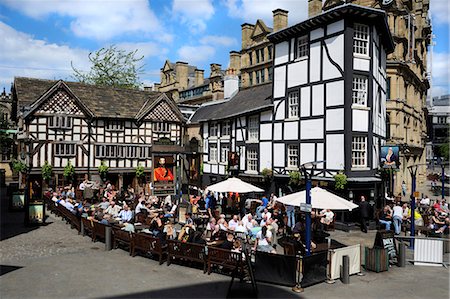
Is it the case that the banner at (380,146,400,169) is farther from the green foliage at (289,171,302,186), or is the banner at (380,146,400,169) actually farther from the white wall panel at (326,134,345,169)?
the green foliage at (289,171,302,186)

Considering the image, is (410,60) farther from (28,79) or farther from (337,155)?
(28,79)

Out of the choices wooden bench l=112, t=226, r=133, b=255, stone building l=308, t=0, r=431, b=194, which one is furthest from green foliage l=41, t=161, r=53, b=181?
stone building l=308, t=0, r=431, b=194

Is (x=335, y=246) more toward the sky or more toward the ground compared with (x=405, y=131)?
more toward the ground

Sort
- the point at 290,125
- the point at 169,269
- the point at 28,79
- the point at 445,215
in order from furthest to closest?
the point at 28,79 → the point at 290,125 → the point at 445,215 → the point at 169,269

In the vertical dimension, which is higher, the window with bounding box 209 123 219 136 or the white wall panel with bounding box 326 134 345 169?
the window with bounding box 209 123 219 136

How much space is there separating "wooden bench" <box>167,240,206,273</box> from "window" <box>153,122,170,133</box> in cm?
2430

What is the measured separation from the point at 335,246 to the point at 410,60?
2921 centimetres

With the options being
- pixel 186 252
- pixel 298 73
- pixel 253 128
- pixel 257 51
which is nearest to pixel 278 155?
pixel 253 128

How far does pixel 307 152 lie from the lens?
22625mm

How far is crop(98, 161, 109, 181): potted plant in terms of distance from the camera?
1254 inches

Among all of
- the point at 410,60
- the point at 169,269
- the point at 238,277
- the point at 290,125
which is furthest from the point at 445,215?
the point at 410,60

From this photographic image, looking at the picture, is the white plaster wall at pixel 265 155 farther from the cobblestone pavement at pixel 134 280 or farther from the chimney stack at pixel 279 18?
the chimney stack at pixel 279 18

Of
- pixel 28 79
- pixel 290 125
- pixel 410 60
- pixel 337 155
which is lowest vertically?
pixel 337 155

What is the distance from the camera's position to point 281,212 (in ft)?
62.4
